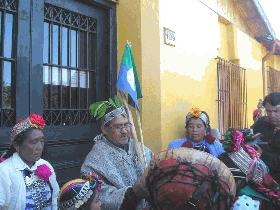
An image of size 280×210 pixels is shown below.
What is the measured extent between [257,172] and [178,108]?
250cm

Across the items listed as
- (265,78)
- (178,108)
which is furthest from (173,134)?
(265,78)

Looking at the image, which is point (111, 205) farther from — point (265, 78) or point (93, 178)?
point (265, 78)

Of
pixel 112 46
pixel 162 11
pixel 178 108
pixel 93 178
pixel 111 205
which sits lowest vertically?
pixel 111 205

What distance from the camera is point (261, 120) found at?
4547 millimetres

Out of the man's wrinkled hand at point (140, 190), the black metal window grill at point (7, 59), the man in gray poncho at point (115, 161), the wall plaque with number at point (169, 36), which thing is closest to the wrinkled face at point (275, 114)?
the man in gray poncho at point (115, 161)

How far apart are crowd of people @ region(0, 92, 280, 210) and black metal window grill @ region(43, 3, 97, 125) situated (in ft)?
2.69

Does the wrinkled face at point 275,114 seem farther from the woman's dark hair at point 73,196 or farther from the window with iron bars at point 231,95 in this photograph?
the window with iron bars at point 231,95

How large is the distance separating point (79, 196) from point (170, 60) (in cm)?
298

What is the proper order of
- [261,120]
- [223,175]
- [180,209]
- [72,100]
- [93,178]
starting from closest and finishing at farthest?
1. [180,209]
2. [223,175]
3. [93,178]
4. [72,100]
5. [261,120]

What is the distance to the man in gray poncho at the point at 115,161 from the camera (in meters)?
2.45

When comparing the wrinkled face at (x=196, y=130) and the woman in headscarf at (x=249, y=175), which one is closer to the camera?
the woman in headscarf at (x=249, y=175)

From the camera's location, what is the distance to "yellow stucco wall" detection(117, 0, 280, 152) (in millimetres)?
4242

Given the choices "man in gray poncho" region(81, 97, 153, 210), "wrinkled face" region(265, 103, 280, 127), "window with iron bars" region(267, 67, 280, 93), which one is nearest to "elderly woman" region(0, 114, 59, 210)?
"man in gray poncho" region(81, 97, 153, 210)

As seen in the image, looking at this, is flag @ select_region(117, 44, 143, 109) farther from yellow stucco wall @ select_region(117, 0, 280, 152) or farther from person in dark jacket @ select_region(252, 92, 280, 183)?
person in dark jacket @ select_region(252, 92, 280, 183)
